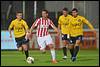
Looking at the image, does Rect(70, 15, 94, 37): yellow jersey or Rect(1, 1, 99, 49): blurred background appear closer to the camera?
Rect(70, 15, 94, 37): yellow jersey

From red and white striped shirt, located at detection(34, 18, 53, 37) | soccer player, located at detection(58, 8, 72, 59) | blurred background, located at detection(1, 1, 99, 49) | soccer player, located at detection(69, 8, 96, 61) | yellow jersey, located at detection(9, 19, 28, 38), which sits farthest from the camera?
blurred background, located at detection(1, 1, 99, 49)

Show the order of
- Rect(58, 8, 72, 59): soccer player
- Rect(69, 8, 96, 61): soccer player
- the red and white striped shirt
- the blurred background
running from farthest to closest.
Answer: the blurred background → Rect(58, 8, 72, 59): soccer player → Rect(69, 8, 96, 61): soccer player → the red and white striped shirt

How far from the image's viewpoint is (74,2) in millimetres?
28969

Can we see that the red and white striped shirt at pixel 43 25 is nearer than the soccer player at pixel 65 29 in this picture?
Yes

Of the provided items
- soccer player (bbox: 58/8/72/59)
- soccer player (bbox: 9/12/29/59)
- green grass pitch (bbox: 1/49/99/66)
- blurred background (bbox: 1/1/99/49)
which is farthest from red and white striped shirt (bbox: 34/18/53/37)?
blurred background (bbox: 1/1/99/49)

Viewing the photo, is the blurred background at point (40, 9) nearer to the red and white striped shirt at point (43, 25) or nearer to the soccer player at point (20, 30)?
the soccer player at point (20, 30)

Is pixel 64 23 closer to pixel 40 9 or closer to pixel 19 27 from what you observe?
pixel 19 27

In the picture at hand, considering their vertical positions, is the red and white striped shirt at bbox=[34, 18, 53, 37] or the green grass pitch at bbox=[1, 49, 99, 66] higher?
the red and white striped shirt at bbox=[34, 18, 53, 37]

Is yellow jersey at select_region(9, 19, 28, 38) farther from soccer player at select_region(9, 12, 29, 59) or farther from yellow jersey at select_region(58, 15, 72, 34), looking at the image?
yellow jersey at select_region(58, 15, 72, 34)

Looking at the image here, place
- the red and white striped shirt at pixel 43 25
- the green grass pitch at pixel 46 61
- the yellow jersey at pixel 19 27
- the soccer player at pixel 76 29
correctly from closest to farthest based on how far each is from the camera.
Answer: the green grass pitch at pixel 46 61 < the red and white striped shirt at pixel 43 25 < the soccer player at pixel 76 29 < the yellow jersey at pixel 19 27

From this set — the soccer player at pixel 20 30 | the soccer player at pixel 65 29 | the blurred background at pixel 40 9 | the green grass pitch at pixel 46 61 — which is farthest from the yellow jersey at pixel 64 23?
the blurred background at pixel 40 9

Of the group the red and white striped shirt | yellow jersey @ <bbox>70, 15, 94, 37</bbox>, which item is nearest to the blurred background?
yellow jersey @ <bbox>70, 15, 94, 37</bbox>

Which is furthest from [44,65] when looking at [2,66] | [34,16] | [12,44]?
[34,16]

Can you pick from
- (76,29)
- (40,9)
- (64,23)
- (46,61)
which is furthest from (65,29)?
(40,9)
